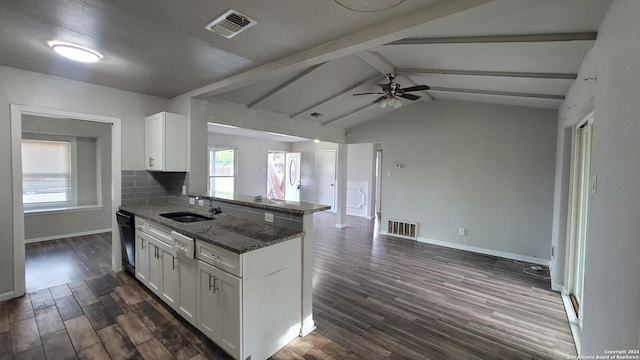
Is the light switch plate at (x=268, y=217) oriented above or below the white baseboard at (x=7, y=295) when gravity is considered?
above

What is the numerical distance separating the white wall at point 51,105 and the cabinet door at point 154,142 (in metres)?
0.10

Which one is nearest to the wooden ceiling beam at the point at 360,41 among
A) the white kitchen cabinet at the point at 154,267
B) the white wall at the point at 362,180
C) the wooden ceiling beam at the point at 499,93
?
the white kitchen cabinet at the point at 154,267

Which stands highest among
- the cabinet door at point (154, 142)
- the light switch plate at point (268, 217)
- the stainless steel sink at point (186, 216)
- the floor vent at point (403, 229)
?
the cabinet door at point (154, 142)

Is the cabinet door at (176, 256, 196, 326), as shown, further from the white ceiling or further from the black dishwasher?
the white ceiling

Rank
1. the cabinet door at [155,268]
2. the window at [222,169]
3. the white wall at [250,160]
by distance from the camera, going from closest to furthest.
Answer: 1. the cabinet door at [155,268]
2. the window at [222,169]
3. the white wall at [250,160]

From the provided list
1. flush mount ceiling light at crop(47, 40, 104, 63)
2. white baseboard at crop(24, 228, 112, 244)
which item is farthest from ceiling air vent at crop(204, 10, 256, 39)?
white baseboard at crop(24, 228, 112, 244)

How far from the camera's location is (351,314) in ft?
8.84

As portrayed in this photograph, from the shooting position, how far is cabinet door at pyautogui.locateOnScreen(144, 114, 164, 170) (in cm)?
346

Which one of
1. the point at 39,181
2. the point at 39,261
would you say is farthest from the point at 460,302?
the point at 39,181

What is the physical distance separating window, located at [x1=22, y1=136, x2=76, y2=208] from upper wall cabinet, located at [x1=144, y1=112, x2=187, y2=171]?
3.01m

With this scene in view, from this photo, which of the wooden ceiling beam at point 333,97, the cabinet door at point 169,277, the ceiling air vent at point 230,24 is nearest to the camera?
the ceiling air vent at point 230,24

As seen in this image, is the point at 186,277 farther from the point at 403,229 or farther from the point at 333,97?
the point at 403,229

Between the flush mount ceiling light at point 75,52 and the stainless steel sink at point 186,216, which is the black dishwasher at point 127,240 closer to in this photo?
Answer: the stainless steel sink at point 186,216

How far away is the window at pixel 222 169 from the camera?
24.6 feet
